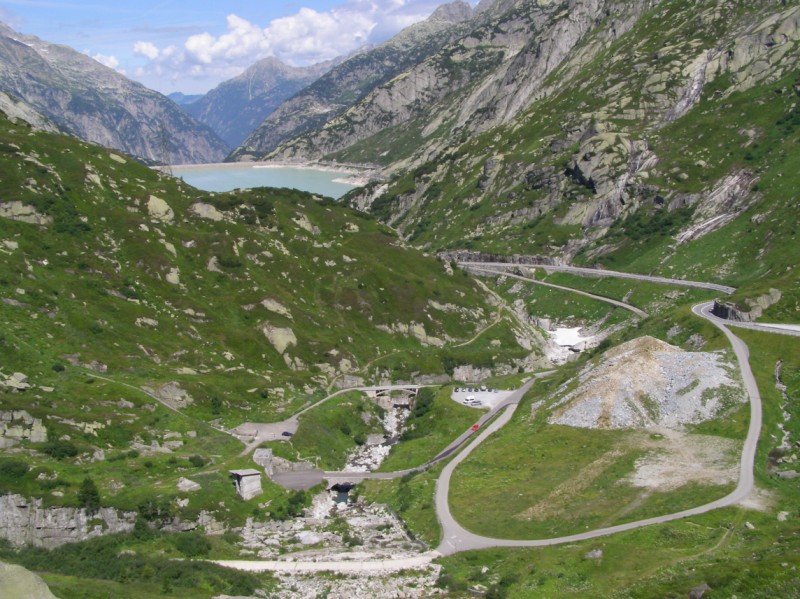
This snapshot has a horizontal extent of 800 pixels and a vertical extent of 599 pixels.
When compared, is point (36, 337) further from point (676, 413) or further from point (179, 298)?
point (676, 413)

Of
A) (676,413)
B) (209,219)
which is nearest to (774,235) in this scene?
(676,413)

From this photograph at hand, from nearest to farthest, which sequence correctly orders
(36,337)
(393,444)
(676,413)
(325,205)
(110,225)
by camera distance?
(676,413) < (36,337) < (393,444) < (110,225) < (325,205)

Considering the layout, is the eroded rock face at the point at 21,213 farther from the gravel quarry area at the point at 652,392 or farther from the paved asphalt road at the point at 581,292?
the paved asphalt road at the point at 581,292

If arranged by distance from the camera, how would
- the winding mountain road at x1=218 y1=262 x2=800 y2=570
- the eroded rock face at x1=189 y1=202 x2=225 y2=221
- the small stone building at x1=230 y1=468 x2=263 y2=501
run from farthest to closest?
the eroded rock face at x1=189 y1=202 x2=225 y2=221, the small stone building at x1=230 y1=468 x2=263 y2=501, the winding mountain road at x1=218 y1=262 x2=800 y2=570

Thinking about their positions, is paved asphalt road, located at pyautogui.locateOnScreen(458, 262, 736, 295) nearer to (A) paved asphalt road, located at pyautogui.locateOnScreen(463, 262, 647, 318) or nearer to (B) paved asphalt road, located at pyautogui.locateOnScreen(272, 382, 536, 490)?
(A) paved asphalt road, located at pyautogui.locateOnScreen(463, 262, 647, 318)

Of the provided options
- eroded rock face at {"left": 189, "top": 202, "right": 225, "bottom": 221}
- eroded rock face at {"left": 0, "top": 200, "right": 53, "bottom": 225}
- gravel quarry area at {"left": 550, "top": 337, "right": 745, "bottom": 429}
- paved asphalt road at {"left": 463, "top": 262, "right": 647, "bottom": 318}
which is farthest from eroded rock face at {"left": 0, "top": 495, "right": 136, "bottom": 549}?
paved asphalt road at {"left": 463, "top": 262, "right": 647, "bottom": 318}

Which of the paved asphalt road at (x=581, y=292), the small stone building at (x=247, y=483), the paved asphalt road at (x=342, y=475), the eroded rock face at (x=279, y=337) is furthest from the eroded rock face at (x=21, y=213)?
the paved asphalt road at (x=581, y=292)

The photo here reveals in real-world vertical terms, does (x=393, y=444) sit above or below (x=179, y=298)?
below
